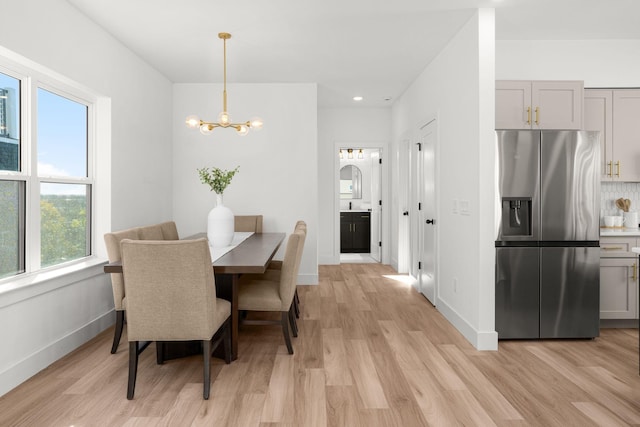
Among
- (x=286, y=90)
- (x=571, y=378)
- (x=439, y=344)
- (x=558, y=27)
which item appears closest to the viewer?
(x=571, y=378)

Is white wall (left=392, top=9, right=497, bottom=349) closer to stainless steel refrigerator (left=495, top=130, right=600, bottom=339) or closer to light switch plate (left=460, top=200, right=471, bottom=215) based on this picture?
light switch plate (left=460, top=200, right=471, bottom=215)

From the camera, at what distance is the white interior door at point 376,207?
7193 millimetres

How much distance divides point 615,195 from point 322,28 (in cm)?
328

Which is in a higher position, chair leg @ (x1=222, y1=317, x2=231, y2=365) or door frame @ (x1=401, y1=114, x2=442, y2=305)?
door frame @ (x1=401, y1=114, x2=442, y2=305)

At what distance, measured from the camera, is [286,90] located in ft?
17.3

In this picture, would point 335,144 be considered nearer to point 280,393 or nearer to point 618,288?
point 618,288

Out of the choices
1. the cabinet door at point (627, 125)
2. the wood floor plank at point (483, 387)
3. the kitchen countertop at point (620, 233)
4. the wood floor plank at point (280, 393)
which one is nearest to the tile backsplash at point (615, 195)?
the cabinet door at point (627, 125)

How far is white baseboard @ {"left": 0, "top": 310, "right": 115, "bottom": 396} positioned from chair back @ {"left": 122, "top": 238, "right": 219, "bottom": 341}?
0.84 meters

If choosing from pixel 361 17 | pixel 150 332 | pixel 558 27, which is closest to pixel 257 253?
pixel 150 332

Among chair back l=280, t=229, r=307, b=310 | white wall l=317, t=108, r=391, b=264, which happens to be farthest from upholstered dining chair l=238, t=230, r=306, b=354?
white wall l=317, t=108, r=391, b=264

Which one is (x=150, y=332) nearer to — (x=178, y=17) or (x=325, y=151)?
(x=178, y=17)

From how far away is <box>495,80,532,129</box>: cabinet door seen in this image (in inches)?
134

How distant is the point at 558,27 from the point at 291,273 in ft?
10.2

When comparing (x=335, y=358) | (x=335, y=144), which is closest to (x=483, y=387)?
(x=335, y=358)
